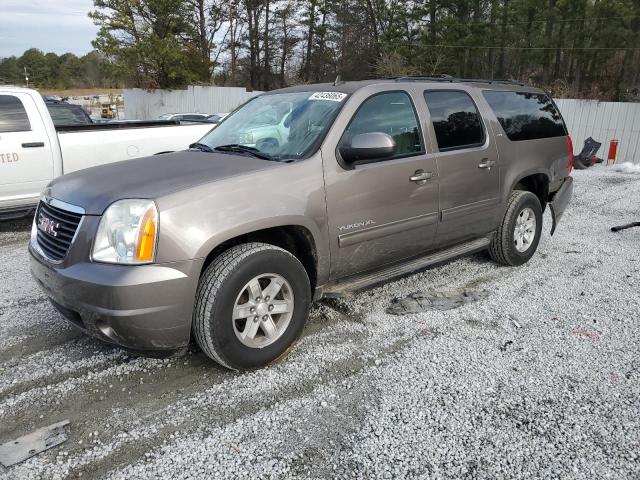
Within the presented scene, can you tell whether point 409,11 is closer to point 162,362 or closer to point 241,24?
point 241,24

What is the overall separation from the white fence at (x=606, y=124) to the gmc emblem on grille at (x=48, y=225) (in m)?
17.6

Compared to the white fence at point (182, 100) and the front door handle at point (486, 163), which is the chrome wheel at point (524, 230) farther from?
→ the white fence at point (182, 100)

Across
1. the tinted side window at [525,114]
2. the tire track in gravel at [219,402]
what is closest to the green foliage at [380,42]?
the tinted side window at [525,114]

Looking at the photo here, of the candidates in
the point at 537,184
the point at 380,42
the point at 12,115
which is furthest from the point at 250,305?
the point at 380,42

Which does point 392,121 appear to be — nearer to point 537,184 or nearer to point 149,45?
point 537,184

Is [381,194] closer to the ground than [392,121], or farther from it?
closer to the ground

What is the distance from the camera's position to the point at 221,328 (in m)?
3.00

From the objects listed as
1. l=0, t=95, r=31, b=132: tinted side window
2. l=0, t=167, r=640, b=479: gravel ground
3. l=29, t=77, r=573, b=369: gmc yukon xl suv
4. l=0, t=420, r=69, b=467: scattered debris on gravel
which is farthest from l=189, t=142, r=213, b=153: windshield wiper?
l=0, t=95, r=31, b=132: tinted side window

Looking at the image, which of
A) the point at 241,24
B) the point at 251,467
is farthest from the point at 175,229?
the point at 241,24

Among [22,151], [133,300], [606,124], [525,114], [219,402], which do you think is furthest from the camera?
[606,124]

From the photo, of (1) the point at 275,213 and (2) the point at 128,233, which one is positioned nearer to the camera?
(2) the point at 128,233

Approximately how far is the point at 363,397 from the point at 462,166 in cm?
227

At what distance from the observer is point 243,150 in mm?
3766

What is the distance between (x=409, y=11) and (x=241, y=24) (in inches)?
493
